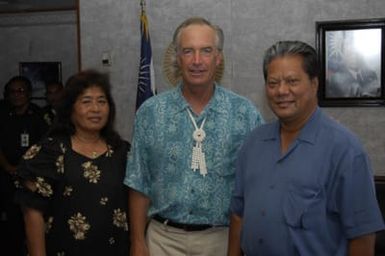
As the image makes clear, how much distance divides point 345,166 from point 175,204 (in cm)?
68

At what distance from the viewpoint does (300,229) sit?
4.72 ft

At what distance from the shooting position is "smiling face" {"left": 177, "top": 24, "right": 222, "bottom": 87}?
1741 mm

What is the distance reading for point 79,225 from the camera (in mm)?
1952

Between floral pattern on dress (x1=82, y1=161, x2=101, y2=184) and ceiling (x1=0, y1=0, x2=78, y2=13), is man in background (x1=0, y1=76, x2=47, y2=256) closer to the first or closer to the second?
ceiling (x1=0, y1=0, x2=78, y2=13)

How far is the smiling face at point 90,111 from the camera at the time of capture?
2004mm

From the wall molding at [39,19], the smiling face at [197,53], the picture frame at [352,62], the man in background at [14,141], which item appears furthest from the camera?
the wall molding at [39,19]

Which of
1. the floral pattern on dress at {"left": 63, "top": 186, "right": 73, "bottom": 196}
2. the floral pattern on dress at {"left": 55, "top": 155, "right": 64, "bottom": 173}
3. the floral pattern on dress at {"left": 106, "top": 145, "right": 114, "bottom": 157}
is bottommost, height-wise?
the floral pattern on dress at {"left": 63, "top": 186, "right": 73, "bottom": 196}

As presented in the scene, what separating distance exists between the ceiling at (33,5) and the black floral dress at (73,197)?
473cm

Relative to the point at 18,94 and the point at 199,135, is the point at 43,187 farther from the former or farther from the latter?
the point at 18,94

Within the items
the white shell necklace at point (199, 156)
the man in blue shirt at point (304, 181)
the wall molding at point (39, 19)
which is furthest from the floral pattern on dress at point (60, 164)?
the wall molding at point (39, 19)

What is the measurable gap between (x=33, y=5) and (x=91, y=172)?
16.9ft

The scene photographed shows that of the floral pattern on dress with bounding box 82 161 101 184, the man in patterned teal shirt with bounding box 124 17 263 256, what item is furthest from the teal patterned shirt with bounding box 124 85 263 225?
the floral pattern on dress with bounding box 82 161 101 184

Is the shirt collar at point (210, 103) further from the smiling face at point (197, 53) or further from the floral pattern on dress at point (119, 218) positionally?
the floral pattern on dress at point (119, 218)

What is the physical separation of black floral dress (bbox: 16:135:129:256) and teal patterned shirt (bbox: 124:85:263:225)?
137mm
